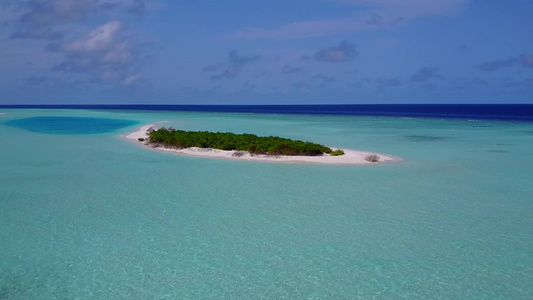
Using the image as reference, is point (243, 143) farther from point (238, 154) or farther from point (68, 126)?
point (68, 126)

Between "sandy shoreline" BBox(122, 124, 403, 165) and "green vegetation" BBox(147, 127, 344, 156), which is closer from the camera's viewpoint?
"sandy shoreline" BBox(122, 124, 403, 165)

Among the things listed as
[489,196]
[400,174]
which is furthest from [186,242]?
[400,174]

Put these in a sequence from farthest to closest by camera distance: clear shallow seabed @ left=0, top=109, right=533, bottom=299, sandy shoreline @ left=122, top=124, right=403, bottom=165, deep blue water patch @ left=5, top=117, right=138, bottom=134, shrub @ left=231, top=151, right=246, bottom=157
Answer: deep blue water patch @ left=5, top=117, right=138, bottom=134 < shrub @ left=231, top=151, right=246, bottom=157 < sandy shoreline @ left=122, top=124, right=403, bottom=165 < clear shallow seabed @ left=0, top=109, right=533, bottom=299

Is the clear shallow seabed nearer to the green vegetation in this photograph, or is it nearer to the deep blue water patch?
the green vegetation

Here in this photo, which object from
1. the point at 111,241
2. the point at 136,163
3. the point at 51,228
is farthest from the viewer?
the point at 136,163

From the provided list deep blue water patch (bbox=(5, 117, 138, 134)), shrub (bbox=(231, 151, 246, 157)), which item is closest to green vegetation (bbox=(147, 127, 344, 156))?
shrub (bbox=(231, 151, 246, 157))

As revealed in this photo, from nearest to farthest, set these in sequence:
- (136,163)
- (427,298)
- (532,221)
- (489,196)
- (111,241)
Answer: (427,298) → (111,241) → (532,221) → (489,196) → (136,163)

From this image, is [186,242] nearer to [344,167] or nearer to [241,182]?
[241,182]
